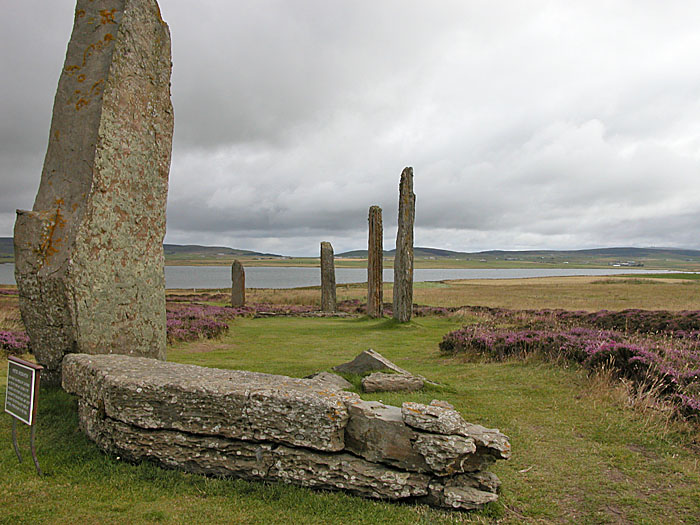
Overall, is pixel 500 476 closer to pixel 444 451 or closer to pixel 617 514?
pixel 617 514

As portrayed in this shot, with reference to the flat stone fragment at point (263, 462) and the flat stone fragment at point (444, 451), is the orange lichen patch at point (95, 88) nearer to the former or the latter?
the flat stone fragment at point (263, 462)

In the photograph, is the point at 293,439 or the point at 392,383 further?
the point at 392,383

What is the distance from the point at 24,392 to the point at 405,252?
1695cm

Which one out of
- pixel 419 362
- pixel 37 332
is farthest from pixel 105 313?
pixel 419 362

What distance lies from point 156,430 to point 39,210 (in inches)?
157

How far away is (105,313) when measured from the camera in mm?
7062

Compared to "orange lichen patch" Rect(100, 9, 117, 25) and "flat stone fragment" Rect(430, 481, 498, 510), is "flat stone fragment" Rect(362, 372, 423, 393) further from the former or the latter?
"orange lichen patch" Rect(100, 9, 117, 25)

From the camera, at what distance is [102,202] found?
7023 mm

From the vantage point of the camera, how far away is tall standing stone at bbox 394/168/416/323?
802 inches

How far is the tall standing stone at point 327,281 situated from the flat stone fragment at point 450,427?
72.5ft

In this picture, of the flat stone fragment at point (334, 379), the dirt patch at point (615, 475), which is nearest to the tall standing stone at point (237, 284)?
the flat stone fragment at point (334, 379)

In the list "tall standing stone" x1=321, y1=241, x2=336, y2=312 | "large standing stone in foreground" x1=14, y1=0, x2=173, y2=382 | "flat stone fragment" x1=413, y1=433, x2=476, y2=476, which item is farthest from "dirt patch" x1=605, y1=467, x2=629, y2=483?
"tall standing stone" x1=321, y1=241, x2=336, y2=312

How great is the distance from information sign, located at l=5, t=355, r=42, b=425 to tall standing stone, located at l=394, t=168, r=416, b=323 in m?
16.4

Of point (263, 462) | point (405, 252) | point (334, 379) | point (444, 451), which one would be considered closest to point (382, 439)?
point (444, 451)
